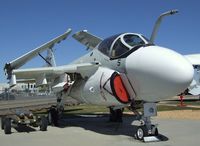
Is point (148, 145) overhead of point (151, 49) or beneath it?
beneath

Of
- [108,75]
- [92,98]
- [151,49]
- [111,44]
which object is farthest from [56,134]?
[151,49]

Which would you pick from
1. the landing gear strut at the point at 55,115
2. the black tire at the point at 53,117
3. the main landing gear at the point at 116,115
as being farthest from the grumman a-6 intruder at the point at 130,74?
the main landing gear at the point at 116,115

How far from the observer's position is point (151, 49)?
11.1m

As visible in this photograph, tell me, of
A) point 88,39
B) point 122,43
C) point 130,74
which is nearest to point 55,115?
point 122,43

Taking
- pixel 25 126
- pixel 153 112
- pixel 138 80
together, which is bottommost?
pixel 25 126

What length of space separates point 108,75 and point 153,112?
2.02 metres

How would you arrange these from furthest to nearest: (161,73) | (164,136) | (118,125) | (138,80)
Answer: (118,125)
(164,136)
(138,80)
(161,73)

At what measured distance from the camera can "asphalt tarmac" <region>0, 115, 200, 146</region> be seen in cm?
1116

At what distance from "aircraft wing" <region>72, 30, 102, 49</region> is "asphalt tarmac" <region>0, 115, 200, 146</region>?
282 inches

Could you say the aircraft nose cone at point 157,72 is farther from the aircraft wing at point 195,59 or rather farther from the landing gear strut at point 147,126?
the aircraft wing at point 195,59

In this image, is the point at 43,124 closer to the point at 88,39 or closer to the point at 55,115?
the point at 55,115

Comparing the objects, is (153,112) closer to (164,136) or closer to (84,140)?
(164,136)

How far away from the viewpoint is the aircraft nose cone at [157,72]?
10.3 metres

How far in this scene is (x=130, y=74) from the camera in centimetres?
1149
